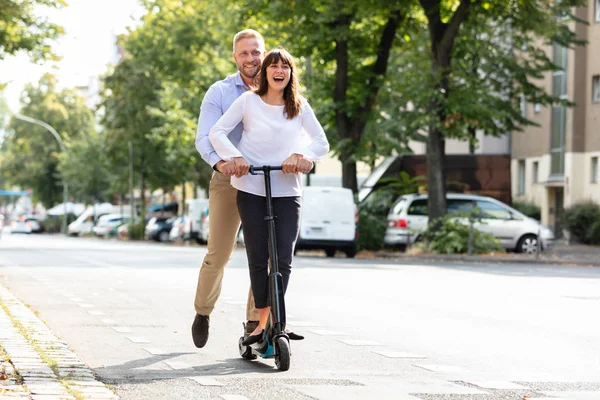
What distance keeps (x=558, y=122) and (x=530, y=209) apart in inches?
136

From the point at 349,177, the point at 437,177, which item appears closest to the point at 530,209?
the point at 349,177

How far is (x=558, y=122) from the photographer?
5034cm

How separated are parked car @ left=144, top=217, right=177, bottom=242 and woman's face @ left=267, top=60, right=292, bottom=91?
178 feet

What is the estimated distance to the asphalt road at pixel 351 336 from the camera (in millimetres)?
7191

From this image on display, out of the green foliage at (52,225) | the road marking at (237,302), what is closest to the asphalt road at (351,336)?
the road marking at (237,302)

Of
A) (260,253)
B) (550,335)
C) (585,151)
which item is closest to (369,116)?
(585,151)

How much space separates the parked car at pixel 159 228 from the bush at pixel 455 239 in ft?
103

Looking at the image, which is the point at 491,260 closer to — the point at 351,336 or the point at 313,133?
the point at 351,336

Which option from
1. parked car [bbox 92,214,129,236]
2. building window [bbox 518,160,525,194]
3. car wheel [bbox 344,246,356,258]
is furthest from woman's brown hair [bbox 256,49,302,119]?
parked car [bbox 92,214,129,236]

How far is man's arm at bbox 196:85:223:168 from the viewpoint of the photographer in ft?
26.7

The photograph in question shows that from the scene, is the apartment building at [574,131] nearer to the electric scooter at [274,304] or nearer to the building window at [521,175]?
the building window at [521,175]

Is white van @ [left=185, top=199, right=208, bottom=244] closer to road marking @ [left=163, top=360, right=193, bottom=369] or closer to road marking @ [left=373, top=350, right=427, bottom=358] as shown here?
road marking @ [left=373, top=350, right=427, bottom=358]

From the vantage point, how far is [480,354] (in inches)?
354

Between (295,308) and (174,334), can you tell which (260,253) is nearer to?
(174,334)
